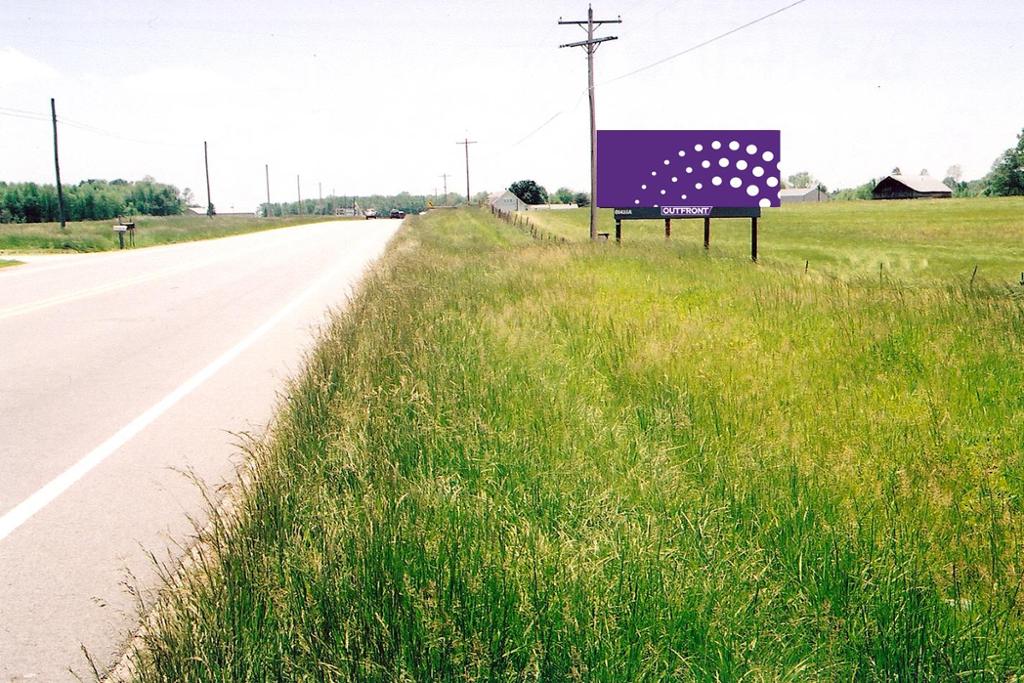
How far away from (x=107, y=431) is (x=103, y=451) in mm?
633

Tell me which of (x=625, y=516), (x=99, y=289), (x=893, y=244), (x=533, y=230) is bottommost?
(x=893, y=244)

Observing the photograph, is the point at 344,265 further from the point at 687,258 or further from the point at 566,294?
the point at 566,294

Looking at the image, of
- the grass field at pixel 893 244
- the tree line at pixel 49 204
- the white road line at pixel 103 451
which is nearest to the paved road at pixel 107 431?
the white road line at pixel 103 451

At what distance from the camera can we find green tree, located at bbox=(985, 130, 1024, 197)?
13075cm

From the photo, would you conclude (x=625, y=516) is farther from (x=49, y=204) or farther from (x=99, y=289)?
(x=49, y=204)

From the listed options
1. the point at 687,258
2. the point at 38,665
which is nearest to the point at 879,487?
the point at 38,665

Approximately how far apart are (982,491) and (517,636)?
3249 millimetres

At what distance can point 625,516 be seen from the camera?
370 cm

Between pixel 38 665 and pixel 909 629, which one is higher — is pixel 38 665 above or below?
below

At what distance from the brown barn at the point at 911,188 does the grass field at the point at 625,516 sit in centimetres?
15751

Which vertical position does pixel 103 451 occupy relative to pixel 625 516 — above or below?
below

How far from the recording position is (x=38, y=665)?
3520 millimetres

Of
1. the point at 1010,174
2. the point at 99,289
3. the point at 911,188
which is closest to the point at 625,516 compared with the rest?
the point at 99,289

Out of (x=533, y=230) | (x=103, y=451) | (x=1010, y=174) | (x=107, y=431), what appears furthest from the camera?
(x=1010, y=174)
